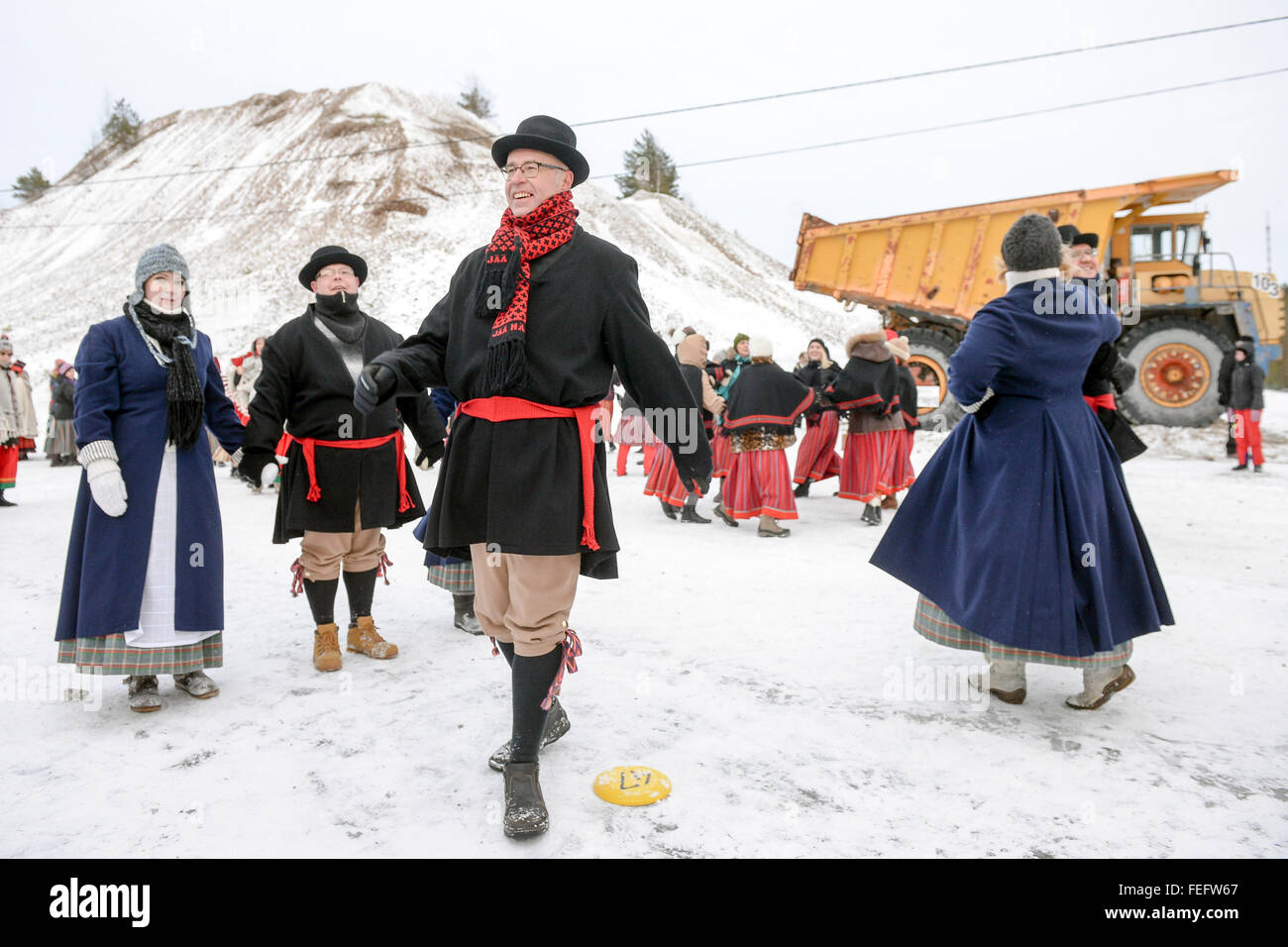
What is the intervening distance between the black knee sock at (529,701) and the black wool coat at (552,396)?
1.04 feet

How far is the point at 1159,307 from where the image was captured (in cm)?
1224

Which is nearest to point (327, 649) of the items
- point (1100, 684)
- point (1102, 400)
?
point (1100, 684)

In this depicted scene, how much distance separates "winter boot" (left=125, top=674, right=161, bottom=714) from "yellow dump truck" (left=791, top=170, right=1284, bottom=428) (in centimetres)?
1186

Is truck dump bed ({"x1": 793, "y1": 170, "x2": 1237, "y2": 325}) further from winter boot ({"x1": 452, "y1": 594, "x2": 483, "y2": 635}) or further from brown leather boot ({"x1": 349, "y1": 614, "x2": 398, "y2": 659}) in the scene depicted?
brown leather boot ({"x1": 349, "y1": 614, "x2": 398, "y2": 659})

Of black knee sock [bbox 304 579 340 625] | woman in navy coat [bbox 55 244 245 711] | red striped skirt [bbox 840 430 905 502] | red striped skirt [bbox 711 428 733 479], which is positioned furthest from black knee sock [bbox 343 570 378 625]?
red striped skirt [bbox 840 430 905 502]

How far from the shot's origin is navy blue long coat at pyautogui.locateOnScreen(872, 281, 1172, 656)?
2.85m

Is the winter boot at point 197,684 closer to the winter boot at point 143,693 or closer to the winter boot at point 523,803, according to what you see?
the winter boot at point 143,693

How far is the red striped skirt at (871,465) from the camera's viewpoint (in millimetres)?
7605

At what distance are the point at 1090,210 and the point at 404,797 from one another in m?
13.1

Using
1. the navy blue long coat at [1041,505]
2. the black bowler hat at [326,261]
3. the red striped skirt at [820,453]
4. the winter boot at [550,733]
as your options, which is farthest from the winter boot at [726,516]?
the winter boot at [550,733]

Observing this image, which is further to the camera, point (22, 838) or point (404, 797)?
point (404, 797)

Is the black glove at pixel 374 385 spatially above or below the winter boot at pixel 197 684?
above
